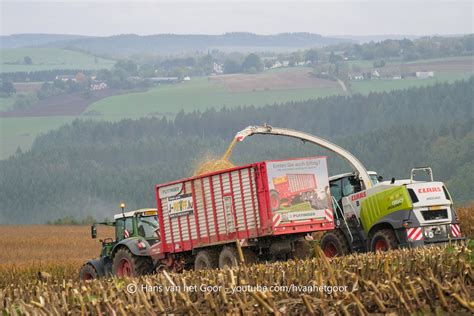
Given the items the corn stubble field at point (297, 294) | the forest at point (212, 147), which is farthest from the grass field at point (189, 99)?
the corn stubble field at point (297, 294)

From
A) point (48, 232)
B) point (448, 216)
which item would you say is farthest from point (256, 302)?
point (48, 232)

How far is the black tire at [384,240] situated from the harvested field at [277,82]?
4726 inches

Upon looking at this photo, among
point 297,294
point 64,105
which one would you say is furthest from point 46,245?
point 64,105

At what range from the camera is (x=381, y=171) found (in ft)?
276

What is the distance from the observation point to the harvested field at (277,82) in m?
144

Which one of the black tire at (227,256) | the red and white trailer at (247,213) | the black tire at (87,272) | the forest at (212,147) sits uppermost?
the red and white trailer at (247,213)

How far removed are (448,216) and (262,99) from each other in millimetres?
114478

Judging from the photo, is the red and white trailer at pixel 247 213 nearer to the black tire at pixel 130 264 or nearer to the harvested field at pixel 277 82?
the black tire at pixel 130 264

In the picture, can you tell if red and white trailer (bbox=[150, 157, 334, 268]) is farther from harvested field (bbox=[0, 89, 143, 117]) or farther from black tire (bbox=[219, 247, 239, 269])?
harvested field (bbox=[0, 89, 143, 117])

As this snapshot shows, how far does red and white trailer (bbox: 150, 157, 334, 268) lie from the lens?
66.6ft

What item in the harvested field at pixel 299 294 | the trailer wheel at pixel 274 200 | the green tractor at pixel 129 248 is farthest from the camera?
the green tractor at pixel 129 248

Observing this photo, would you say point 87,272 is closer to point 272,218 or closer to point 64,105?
point 272,218

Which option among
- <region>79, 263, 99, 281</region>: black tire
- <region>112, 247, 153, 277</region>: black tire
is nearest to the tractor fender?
<region>112, 247, 153, 277</region>: black tire

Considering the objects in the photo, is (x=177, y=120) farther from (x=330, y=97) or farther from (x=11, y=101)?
(x=11, y=101)
